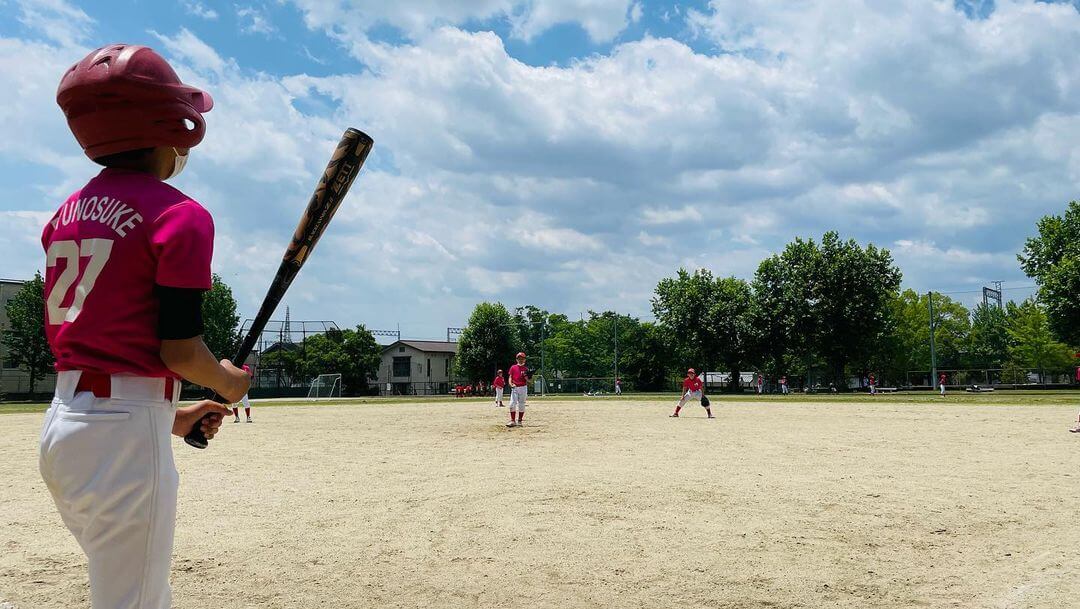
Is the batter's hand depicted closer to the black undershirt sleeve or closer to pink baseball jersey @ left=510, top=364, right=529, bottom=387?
the black undershirt sleeve

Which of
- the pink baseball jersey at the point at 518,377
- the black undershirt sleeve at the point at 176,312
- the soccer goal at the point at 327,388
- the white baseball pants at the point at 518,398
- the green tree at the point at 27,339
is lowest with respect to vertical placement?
the soccer goal at the point at 327,388

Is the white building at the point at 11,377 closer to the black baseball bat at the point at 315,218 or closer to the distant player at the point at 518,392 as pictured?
the distant player at the point at 518,392

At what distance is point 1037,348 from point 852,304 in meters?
19.6

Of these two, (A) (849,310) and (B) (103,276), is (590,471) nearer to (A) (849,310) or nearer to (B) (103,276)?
(B) (103,276)

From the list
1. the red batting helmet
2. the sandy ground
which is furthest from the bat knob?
the sandy ground

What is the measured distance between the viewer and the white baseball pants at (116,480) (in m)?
2.21

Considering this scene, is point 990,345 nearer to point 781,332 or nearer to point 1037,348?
point 1037,348

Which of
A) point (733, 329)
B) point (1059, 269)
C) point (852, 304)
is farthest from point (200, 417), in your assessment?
point (733, 329)

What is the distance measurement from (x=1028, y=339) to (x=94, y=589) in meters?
77.6

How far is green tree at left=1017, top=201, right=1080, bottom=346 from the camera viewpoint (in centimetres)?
4381

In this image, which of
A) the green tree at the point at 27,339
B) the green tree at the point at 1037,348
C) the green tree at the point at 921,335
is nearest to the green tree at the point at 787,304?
the green tree at the point at 921,335

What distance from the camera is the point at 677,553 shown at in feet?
19.2

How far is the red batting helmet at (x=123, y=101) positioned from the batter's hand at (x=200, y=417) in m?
0.97

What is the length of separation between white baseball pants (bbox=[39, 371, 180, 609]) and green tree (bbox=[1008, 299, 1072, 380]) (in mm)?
74125
